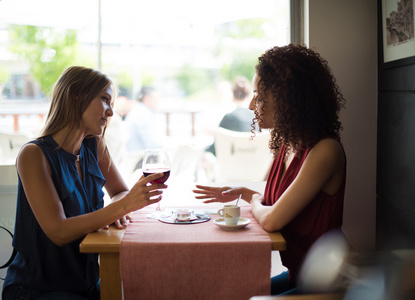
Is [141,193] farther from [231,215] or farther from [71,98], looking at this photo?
[71,98]

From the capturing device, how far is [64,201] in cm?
181

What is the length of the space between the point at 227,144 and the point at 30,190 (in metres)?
1.61

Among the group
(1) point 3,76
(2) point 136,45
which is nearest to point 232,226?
(2) point 136,45

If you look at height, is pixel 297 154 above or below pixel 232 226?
above

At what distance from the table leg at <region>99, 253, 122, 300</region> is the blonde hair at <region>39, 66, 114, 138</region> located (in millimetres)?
574

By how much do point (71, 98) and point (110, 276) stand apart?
2.36 ft

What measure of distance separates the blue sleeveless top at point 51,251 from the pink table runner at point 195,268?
0.31 metres

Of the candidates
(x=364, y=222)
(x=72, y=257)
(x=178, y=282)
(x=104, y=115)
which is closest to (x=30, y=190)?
(x=72, y=257)

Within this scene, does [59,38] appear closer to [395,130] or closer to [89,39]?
[89,39]

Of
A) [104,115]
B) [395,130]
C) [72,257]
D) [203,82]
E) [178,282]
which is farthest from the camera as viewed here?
[203,82]

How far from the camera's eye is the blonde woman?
171 centimetres

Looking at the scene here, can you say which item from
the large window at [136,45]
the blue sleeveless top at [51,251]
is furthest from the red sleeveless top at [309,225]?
the large window at [136,45]

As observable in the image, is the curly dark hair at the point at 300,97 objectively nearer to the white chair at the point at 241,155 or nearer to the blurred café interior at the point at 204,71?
the blurred café interior at the point at 204,71

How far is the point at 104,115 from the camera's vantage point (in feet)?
6.40
